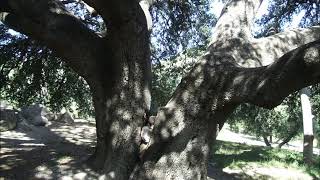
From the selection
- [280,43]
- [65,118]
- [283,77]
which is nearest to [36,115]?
[65,118]

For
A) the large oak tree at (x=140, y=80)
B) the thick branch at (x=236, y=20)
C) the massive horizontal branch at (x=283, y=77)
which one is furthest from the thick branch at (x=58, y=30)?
the massive horizontal branch at (x=283, y=77)

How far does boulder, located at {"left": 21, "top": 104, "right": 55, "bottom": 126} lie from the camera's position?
19.1 meters

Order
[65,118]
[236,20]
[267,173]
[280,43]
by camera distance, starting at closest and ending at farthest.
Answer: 1. [280,43]
2. [236,20]
3. [267,173]
4. [65,118]

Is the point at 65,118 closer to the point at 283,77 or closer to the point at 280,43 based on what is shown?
the point at 280,43

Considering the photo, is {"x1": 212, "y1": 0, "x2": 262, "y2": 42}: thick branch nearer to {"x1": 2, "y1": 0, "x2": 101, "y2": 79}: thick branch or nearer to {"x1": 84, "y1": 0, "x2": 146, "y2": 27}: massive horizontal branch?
{"x1": 84, "y1": 0, "x2": 146, "y2": 27}: massive horizontal branch

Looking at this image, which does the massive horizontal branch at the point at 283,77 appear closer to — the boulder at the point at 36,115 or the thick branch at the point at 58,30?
the thick branch at the point at 58,30

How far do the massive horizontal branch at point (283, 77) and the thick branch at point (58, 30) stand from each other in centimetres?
236

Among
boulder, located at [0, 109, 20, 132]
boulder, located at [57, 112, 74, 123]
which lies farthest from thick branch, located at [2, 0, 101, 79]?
boulder, located at [57, 112, 74, 123]

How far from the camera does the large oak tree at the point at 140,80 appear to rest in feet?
18.1

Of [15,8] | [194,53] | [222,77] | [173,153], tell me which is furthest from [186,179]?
[194,53]

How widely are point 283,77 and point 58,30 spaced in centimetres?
Answer: 316

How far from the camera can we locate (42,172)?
6035mm

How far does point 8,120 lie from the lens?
56.1 feet

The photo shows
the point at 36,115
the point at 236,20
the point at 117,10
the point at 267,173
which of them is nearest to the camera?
the point at 117,10
